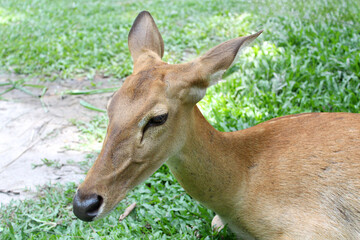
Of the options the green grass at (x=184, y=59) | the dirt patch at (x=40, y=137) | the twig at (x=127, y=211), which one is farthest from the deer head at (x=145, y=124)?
the dirt patch at (x=40, y=137)

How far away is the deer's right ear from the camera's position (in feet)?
10.5

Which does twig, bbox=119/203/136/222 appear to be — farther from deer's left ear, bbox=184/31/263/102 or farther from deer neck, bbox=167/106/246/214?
deer's left ear, bbox=184/31/263/102

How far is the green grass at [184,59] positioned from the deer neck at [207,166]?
42 centimetres

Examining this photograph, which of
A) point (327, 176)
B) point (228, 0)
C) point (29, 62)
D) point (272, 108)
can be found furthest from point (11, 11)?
point (327, 176)

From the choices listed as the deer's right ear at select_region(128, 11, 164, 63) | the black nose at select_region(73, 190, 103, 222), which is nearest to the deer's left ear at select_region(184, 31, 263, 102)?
the deer's right ear at select_region(128, 11, 164, 63)

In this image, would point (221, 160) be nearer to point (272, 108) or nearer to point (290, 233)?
point (290, 233)

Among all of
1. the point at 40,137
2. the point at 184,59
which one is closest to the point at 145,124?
the point at 40,137

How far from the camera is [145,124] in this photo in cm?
244

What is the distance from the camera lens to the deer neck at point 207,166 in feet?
8.93

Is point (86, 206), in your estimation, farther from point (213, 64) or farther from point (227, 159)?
point (213, 64)

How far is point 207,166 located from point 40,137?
8.66 feet

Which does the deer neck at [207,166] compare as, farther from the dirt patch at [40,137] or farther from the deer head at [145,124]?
the dirt patch at [40,137]

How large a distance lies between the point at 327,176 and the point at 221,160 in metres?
0.69

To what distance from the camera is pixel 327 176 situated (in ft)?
8.75
